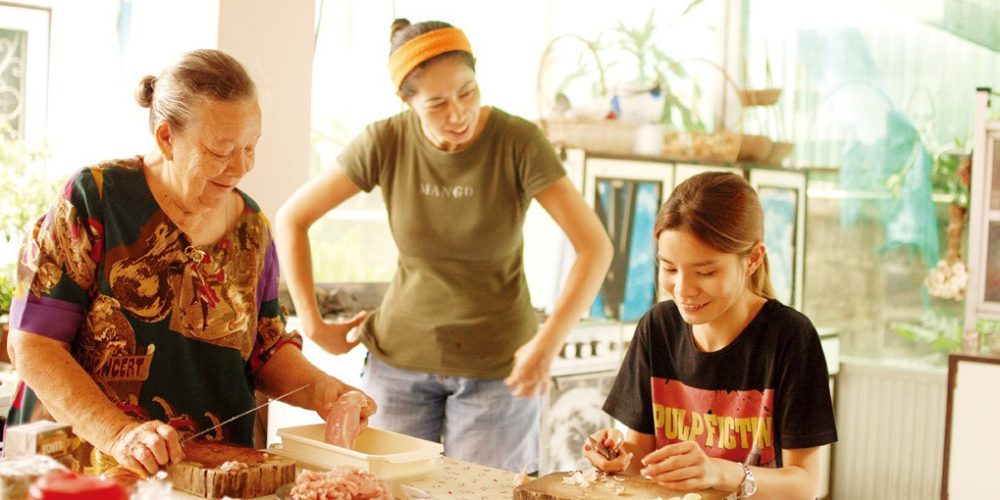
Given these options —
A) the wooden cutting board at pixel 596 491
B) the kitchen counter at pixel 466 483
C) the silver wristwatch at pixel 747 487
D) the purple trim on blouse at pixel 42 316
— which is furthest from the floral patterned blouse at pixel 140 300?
the silver wristwatch at pixel 747 487

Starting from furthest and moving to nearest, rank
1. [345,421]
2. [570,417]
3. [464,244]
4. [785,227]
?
[785,227]
[570,417]
[464,244]
[345,421]

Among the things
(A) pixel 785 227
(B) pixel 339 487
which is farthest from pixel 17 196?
(A) pixel 785 227

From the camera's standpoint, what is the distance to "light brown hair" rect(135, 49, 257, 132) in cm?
171

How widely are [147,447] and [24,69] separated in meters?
2.12

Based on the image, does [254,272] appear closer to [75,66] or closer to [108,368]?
[108,368]

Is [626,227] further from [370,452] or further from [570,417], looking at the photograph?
[370,452]

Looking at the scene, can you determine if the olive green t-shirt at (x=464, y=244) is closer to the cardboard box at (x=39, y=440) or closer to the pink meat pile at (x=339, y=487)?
the pink meat pile at (x=339, y=487)

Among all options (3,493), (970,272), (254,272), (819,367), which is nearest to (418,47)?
(254,272)

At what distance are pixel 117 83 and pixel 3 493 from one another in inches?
88.7

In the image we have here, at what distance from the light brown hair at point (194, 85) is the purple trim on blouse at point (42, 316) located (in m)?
0.34

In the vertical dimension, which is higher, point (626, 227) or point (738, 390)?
point (626, 227)

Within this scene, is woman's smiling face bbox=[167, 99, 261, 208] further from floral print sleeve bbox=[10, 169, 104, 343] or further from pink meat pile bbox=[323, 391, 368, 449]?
pink meat pile bbox=[323, 391, 368, 449]

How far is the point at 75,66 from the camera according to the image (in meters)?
3.32

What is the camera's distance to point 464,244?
2418mm
